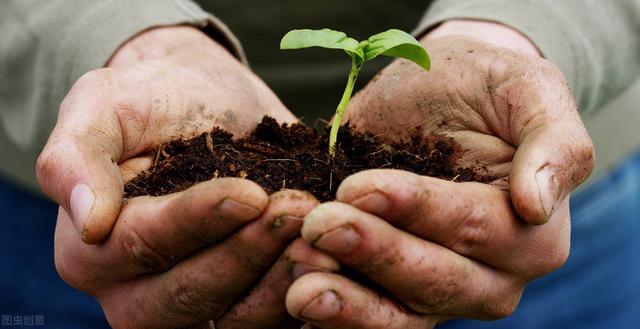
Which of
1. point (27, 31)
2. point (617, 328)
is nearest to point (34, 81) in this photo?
point (27, 31)

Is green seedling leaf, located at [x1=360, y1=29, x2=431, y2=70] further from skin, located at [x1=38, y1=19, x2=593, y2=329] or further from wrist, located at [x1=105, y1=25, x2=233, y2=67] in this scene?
wrist, located at [x1=105, y1=25, x2=233, y2=67]

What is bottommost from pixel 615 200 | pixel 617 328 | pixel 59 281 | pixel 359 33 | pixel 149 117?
pixel 617 328

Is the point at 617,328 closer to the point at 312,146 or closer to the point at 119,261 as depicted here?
the point at 312,146

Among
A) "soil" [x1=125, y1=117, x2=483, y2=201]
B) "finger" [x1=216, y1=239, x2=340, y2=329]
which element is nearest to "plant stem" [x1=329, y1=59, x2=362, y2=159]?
"soil" [x1=125, y1=117, x2=483, y2=201]

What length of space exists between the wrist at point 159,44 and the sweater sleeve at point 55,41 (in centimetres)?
3

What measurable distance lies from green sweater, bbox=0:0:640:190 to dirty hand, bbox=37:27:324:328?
46 cm

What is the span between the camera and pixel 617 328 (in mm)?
3156

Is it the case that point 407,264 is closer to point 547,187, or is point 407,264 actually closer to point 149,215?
point 547,187

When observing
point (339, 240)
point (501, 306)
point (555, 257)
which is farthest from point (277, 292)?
point (555, 257)

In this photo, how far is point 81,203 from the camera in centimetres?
144

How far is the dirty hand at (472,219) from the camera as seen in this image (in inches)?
52.1

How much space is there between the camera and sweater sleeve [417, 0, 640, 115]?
224 centimetres

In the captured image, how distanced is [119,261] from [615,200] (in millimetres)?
2386

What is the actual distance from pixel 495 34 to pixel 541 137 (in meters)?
0.83
